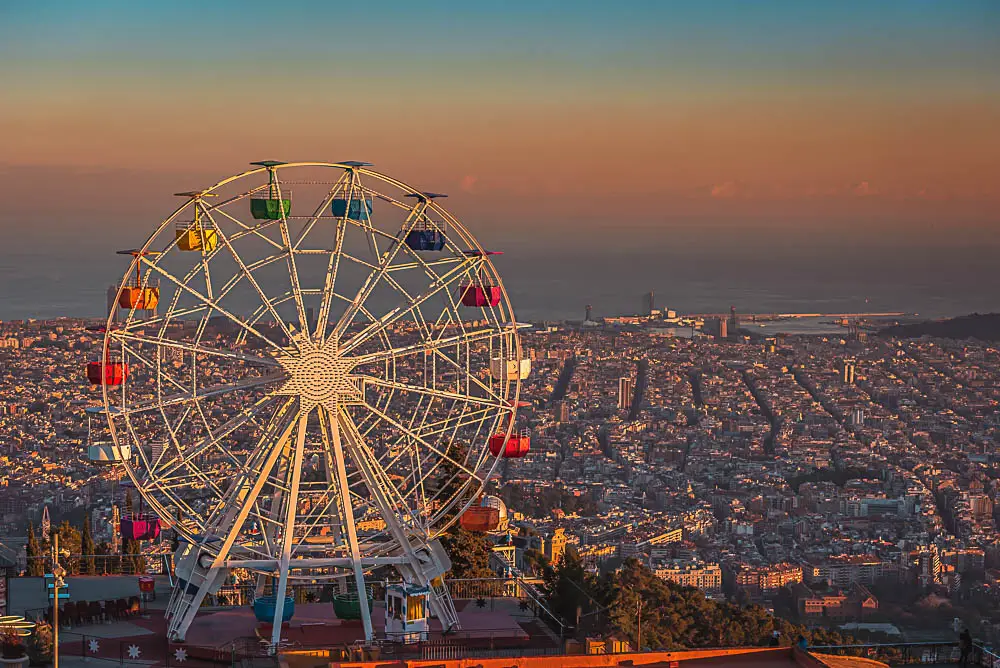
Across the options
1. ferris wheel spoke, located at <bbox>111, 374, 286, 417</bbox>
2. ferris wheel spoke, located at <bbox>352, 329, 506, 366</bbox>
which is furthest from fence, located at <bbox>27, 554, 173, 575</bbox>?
ferris wheel spoke, located at <bbox>352, 329, 506, 366</bbox>

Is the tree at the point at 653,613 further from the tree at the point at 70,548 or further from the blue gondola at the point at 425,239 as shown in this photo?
the tree at the point at 70,548

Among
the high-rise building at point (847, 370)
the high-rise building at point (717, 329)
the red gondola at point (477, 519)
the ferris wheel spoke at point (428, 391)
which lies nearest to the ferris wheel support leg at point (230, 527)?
the ferris wheel spoke at point (428, 391)

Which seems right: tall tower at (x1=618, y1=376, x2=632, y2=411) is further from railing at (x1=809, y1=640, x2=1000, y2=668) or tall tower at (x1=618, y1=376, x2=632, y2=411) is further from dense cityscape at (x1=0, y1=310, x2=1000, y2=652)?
railing at (x1=809, y1=640, x2=1000, y2=668)

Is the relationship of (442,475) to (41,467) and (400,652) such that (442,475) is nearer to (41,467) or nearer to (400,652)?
(400,652)

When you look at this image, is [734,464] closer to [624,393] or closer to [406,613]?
[624,393]

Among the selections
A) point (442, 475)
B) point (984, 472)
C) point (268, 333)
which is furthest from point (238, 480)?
point (984, 472)
